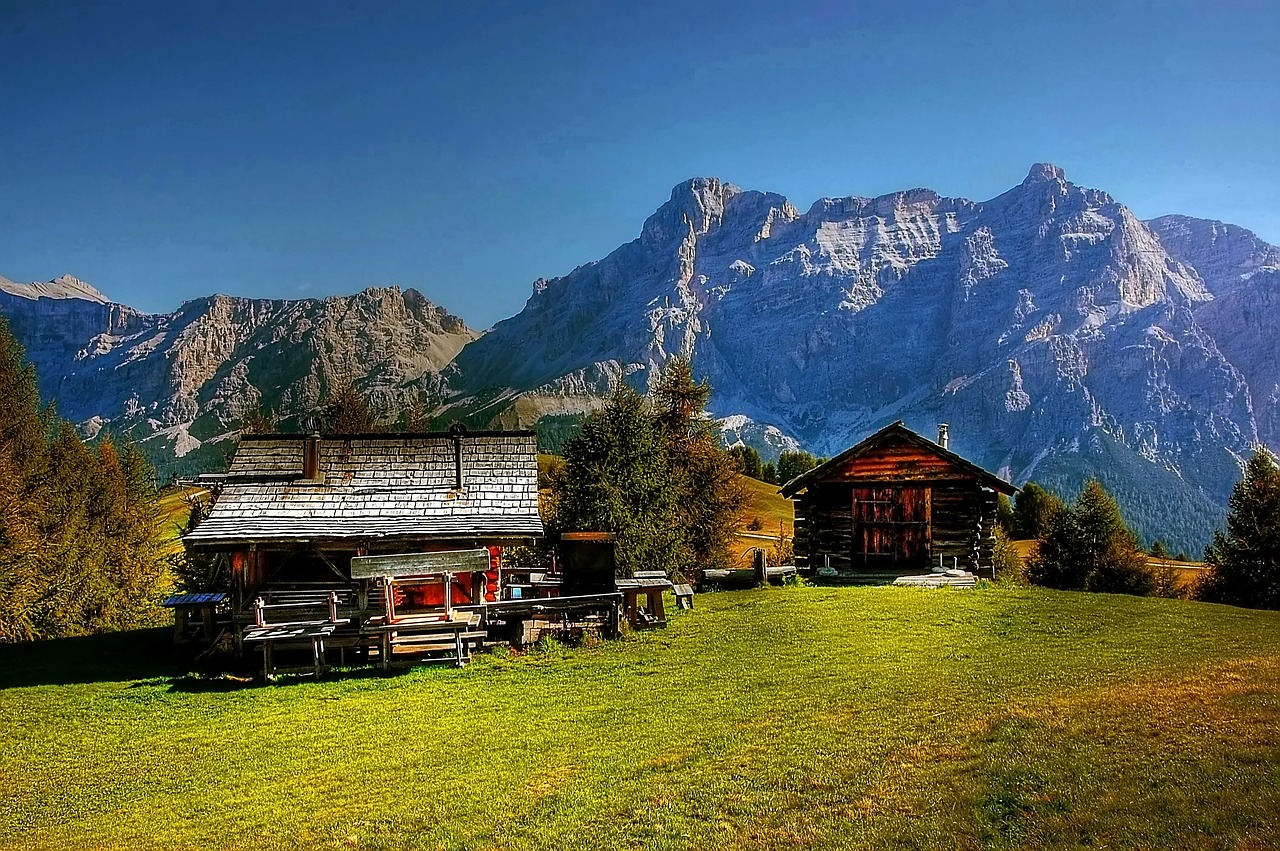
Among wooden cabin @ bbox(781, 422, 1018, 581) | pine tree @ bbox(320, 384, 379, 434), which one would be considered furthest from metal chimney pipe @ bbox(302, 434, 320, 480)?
pine tree @ bbox(320, 384, 379, 434)

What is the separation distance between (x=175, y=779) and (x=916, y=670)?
47.5 feet

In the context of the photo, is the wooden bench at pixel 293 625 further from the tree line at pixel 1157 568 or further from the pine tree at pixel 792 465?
the pine tree at pixel 792 465

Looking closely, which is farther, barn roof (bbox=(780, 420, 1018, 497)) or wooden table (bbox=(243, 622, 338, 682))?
barn roof (bbox=(780, 420, 1018, 497))

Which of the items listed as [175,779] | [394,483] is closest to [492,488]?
[394,483]

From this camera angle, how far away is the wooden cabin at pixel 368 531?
22.1 meters

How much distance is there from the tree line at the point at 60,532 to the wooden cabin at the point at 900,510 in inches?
1178


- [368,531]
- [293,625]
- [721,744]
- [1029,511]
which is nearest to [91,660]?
[293,625]

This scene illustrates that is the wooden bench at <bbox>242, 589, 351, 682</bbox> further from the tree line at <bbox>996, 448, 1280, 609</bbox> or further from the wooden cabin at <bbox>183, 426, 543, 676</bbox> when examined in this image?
the tree line at <bbox>996, 448, 1280, 609</bbox>

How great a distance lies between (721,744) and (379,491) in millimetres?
17697

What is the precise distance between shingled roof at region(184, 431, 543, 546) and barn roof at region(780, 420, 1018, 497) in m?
11.2

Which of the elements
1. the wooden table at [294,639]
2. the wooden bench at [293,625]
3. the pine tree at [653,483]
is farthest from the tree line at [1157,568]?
the wooden table at [294,639]

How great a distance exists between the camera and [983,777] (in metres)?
10.4

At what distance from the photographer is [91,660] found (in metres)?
24.2

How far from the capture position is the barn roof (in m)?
30.9
